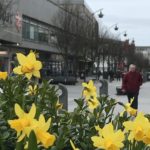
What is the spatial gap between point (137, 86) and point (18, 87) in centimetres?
1231

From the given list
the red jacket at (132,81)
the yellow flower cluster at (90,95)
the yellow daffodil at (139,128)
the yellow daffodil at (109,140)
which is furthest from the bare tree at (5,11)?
the yellow daffodil at (109,140)

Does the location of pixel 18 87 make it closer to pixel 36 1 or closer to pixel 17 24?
pixel 17 24

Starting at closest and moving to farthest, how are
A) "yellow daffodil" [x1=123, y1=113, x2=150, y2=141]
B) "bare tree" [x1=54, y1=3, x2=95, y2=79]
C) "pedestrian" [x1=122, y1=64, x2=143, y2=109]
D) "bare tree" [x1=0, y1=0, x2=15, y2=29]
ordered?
"yellow daffodil" [x1=123, y1=113, x2=150, y2=141] → "pedestrian" [x1=122, y1=64, x2=143, y2=109] → "bare tree" [x1=0, y1=0, x2=15, y2=29] → "bare tree" [x1=54, y1=3, x2=95, y2=79]

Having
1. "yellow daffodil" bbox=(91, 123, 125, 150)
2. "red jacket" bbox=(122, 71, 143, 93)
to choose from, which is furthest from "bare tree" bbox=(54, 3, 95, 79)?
"yellow daffodil" bbox=(91, 123, 125, 150)

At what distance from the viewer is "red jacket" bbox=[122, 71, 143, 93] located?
53.7 feet

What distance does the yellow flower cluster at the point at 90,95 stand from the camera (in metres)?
4.07

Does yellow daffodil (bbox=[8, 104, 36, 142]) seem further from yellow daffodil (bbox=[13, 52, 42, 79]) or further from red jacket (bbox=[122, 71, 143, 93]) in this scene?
red jacket (bbox=[122, 71, 143, 93])

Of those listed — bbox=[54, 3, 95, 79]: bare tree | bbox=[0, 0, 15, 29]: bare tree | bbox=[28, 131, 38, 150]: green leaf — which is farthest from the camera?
bbox=[54, 3, 95, 79]: bare tree

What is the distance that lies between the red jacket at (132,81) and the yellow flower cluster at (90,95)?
12329 millimetres

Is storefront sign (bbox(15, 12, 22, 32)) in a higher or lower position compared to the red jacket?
higher

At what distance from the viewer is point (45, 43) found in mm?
66250

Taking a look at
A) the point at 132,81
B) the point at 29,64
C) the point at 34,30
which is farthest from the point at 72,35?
the point at 29,64

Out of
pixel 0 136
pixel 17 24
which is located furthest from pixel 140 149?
pixel 17 24

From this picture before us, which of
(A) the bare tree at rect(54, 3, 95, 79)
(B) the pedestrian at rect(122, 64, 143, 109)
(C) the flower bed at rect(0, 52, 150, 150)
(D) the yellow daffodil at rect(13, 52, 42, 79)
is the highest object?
(A) the bare tree at rect(54, 3, 95, 79)
